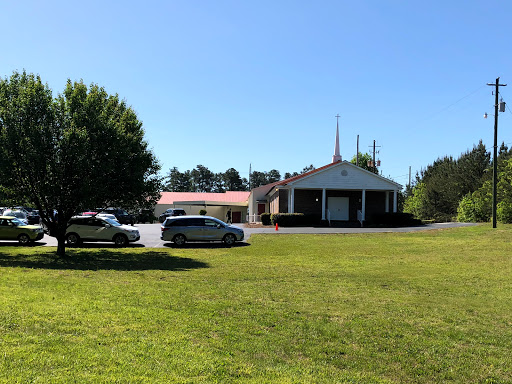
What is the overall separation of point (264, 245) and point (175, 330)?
15780mm

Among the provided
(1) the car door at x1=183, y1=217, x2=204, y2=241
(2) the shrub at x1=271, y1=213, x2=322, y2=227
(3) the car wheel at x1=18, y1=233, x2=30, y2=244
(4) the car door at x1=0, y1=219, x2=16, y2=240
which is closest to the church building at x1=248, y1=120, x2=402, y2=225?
(2) the shrub at x1=271, y1=213, x2=322, y2=227

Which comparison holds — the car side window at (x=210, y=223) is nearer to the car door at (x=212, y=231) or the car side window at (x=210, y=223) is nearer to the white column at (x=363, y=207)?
the car door at (x=212, y=231)

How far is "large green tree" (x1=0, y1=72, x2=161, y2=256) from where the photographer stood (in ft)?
53.0

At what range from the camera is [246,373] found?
15.0 ft

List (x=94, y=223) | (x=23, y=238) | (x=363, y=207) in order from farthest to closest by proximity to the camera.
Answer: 1. (x=363, y=207)
2. (x=94, y=223)
3. (x=23, y=238)

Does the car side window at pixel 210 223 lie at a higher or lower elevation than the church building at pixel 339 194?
lower

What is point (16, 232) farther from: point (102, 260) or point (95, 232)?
point (102, 260)

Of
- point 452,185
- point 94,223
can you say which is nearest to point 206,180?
point 452,185

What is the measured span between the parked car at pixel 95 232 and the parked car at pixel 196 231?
6.56 ft

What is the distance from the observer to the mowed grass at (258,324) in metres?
4.63

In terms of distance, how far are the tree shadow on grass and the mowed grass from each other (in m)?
0.54

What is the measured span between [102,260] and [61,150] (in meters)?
4.49

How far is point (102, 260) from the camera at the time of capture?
16.4 meters

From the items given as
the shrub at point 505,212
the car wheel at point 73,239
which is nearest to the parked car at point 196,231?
the car wheel at point 73,239
